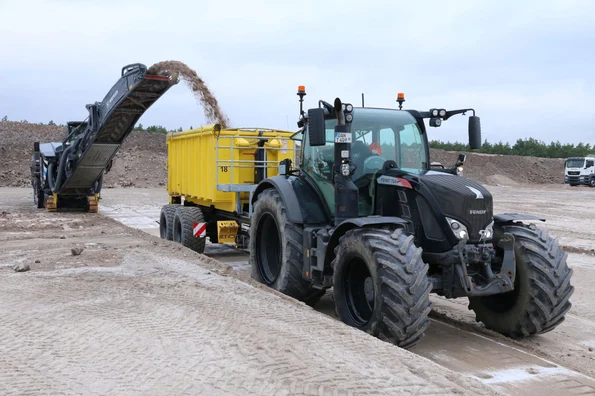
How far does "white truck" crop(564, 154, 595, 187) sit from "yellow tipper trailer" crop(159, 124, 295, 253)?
34.9 meters

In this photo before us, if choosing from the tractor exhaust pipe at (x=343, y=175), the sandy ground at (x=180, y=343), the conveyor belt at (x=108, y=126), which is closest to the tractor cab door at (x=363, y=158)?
the tractor exhaust pipe at (x=343, y=175)

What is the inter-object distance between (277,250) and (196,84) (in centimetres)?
677

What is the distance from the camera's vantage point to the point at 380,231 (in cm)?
584

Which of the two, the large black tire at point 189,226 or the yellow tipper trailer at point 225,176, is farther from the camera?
the large black tire at point 189,226

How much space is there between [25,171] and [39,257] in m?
29.2

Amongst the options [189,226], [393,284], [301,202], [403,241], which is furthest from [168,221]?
[393,284]

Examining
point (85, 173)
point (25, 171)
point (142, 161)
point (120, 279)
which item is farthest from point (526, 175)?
point (120, 279)

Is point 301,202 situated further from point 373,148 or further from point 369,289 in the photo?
point 369,289

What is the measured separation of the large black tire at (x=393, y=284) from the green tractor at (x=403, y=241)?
0.03 feet

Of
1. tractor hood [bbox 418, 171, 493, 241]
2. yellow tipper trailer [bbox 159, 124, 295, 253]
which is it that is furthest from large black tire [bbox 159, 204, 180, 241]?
tractor hood [bbox 418, 171, 493, 241]

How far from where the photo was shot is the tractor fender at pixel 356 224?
588 centimetres

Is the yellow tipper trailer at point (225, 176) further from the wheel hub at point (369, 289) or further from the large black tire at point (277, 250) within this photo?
A: the wheel hub at point (369, 289)

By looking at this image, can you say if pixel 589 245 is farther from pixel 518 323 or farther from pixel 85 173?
pixel 85 173

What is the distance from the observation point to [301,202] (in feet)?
24.7
